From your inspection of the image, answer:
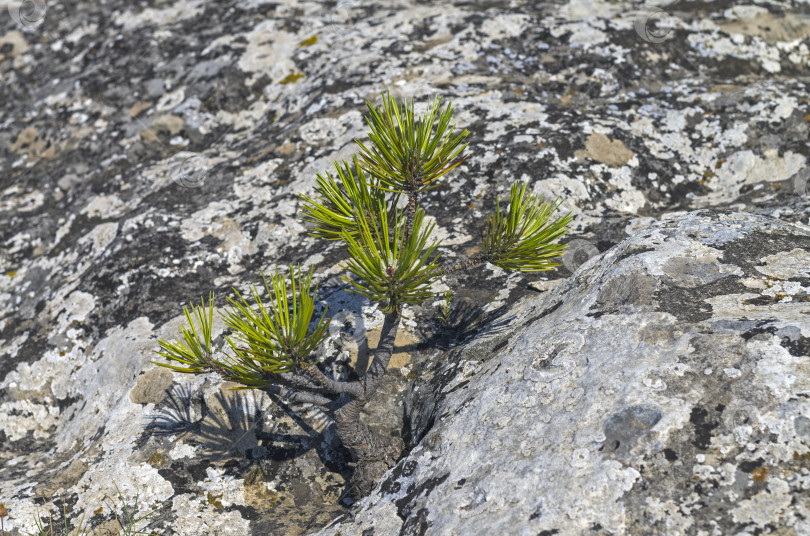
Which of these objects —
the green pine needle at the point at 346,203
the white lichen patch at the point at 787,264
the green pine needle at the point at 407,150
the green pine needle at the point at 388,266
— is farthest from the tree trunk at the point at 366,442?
the white lichen patch at the point at 787,264

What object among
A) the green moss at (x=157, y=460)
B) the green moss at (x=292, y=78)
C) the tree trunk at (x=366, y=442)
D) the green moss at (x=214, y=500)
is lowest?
the green moss at (x=214, y=500)

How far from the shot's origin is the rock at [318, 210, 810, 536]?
8.73ft

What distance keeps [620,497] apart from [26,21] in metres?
14.7

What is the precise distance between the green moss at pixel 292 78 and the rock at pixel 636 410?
618 cm

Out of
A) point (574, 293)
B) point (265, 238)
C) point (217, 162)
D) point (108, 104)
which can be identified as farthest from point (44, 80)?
point (574, 293)

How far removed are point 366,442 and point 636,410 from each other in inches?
75.0

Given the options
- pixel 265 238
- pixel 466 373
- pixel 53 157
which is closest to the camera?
pixel 466 373

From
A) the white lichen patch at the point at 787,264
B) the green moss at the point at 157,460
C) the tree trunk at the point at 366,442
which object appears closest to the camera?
the white lichen patch at the point at 787,264

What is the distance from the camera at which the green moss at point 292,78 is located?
8820 mm

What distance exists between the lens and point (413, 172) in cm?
374

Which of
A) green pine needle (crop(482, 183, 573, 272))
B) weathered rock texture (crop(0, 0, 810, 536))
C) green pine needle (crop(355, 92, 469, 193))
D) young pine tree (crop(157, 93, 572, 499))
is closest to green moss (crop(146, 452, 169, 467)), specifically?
weathered rock texture (crop(0, 0, 810, 536))

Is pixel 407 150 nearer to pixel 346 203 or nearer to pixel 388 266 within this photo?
pixel 346 203

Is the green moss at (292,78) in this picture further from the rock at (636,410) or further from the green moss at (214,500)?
the green moss at (214,500)

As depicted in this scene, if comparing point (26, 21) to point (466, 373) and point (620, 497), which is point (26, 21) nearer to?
point (466, 373)
